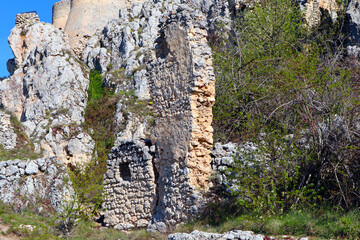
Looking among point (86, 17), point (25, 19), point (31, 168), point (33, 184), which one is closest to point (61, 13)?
point (86, 17)

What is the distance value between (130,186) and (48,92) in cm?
1475

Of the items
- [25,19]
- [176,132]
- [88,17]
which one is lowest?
[176,132]

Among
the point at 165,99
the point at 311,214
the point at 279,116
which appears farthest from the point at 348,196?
the point at 165,99

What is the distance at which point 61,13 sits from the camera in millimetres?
35781

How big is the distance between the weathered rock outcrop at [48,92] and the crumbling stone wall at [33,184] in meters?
7.30

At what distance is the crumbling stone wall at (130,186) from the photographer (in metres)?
9.74

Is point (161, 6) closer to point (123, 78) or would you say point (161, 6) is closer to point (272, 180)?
point (123, 78)

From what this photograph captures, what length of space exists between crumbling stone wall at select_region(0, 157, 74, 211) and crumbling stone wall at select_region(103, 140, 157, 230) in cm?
148

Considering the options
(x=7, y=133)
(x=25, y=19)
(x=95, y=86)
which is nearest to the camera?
(x=7, y=133)

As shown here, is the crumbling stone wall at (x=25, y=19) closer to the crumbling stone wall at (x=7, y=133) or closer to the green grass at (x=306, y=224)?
the crumbling stone wall at (x=7, y=133)

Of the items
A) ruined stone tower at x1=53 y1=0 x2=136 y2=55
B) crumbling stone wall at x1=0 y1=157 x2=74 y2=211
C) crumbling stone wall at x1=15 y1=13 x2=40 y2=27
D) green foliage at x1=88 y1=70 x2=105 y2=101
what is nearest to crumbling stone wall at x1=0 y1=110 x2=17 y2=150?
green foliage at x1=88 y1=70 x2=105 y2=101

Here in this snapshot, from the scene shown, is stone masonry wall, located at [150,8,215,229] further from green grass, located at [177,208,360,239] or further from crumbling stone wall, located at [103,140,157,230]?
green grass, located at [177,208,360,239]

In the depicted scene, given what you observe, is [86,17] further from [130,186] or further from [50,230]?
[50,230]

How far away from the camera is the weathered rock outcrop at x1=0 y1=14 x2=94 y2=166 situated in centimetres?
2048
